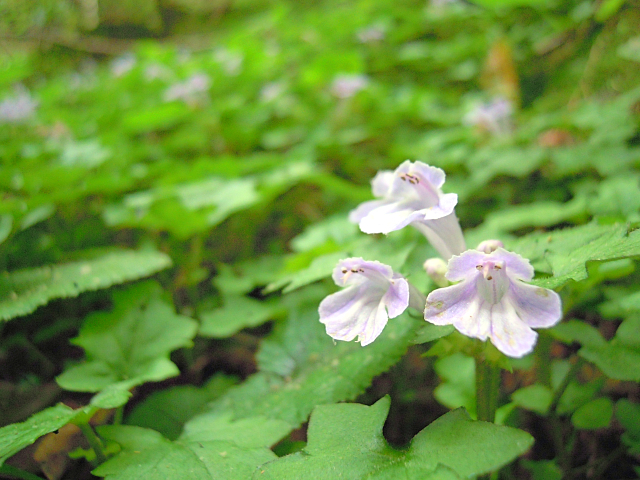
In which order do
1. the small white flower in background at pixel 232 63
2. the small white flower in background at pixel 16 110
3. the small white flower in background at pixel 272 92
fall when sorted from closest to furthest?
the small white flower in background at pixel 16 110 → the small white flower in background at pixel 272 92 → the small white flower in background at pixel 232 63

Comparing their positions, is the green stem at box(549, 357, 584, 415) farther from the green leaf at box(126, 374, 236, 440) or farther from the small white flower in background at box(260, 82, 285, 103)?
the small white flower in background at box(260, 82, 285, 103)

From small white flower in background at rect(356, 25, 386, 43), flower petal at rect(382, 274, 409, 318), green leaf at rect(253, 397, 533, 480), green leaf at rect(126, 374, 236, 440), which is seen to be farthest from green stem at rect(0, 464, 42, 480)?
small white flower in background at rect(356, 25, 386, 43)

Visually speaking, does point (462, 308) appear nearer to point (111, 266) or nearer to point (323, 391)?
point (323, 391)

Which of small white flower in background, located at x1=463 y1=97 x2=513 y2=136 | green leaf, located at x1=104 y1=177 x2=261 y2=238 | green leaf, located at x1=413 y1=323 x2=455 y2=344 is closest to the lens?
green leaf, located at x1=413 y1=323 x2=455 y2=344

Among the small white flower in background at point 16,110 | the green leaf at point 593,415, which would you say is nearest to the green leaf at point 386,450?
the green leaf at point 593,415

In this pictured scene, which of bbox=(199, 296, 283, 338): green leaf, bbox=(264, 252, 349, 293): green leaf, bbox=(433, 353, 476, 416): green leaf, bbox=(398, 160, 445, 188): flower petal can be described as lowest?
bbox=(199, 296, 283, 338): green leaf

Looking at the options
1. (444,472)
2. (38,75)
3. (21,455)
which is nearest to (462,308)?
(444,472)

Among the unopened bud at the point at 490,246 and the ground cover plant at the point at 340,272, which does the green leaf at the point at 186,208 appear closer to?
the ground cover plant at the point at 340,272
